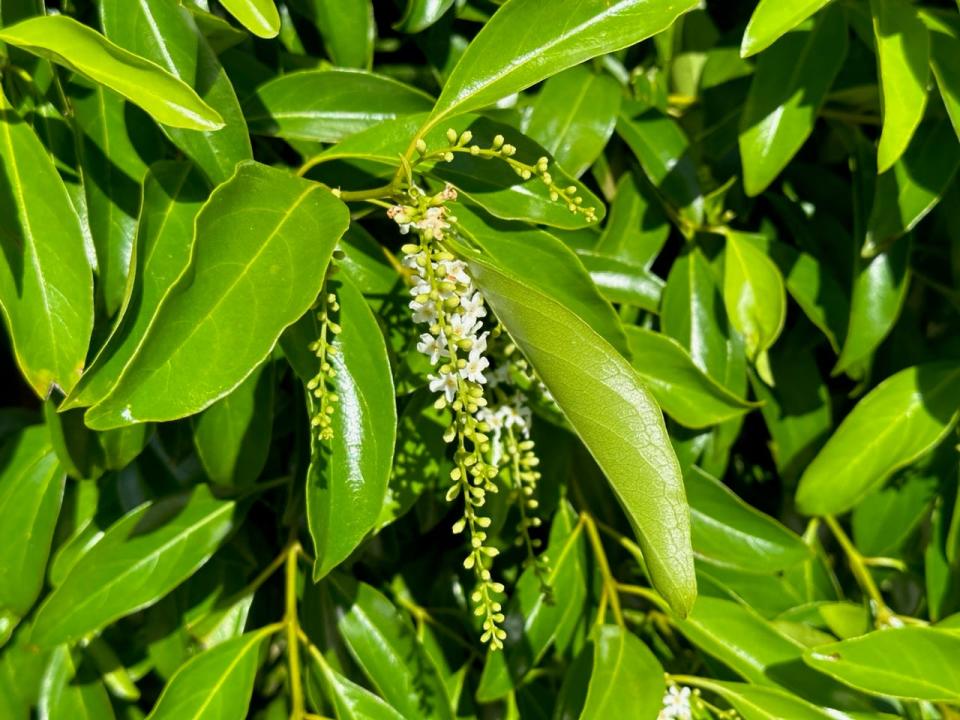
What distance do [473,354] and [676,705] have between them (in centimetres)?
49

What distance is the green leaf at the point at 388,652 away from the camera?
3.63 ft

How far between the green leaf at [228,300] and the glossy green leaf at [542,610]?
53 cm

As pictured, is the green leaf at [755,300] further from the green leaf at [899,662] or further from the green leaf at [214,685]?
the green leaf at [214,685]

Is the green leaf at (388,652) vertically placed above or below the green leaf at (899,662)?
below

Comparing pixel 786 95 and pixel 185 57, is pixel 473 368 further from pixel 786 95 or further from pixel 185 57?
pixel 786 95

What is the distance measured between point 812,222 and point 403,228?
733 millimetres

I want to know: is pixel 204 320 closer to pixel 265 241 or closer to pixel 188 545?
pixel 265 241

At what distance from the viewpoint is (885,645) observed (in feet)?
3.42

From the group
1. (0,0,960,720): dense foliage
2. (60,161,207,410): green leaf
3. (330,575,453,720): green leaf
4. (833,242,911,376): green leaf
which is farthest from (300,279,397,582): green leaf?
(833,242,911,376): green leaf

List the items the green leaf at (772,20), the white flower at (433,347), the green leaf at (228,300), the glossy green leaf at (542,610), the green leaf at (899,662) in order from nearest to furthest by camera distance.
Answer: the green leaf at (228,300)
the white flower at (433,347)
the green leaf at (772,20)
the green leaf at (899,662)
the glossy green leaf at (542,610)

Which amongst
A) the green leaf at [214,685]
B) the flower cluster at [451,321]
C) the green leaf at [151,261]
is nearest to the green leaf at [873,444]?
the flower cluster at [451,321]

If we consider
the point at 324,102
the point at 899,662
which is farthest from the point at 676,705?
the point at 324,102

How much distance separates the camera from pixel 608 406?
744mm

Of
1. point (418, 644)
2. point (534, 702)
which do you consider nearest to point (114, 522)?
point (418, 644)
